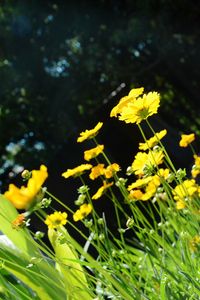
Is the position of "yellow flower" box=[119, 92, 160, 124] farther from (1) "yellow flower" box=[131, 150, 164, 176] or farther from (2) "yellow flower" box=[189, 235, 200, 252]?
(2) "yellow flower" box=[189, 235, 200, 252]

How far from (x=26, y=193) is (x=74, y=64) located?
237 inches

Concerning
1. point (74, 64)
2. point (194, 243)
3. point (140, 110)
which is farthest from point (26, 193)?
point (74, 64)

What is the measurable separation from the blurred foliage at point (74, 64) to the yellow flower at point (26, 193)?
5442 mm

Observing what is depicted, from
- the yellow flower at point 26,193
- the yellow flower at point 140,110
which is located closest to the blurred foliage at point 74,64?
the yellow flower at point 140,110

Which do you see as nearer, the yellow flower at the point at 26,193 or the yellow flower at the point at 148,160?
the yellow flower at the point at 26,193

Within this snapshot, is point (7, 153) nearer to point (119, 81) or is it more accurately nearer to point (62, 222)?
point (119, 81)

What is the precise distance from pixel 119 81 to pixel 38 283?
5.78m

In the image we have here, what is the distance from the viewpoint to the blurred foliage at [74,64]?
6.06 metres

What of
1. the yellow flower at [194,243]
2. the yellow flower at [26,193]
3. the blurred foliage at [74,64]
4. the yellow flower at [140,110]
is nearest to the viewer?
the yellow flower at [26,193]

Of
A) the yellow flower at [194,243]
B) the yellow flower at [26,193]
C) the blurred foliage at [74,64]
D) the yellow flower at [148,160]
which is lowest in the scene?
the yellow flower at [194,243]

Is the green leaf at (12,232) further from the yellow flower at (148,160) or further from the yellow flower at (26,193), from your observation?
the yellow flower at (26,193)

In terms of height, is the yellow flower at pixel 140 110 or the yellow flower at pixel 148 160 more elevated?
the yellow flower at pixel 140 110

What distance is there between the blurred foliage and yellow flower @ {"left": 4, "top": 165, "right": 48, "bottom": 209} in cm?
544

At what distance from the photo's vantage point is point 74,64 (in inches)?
255
